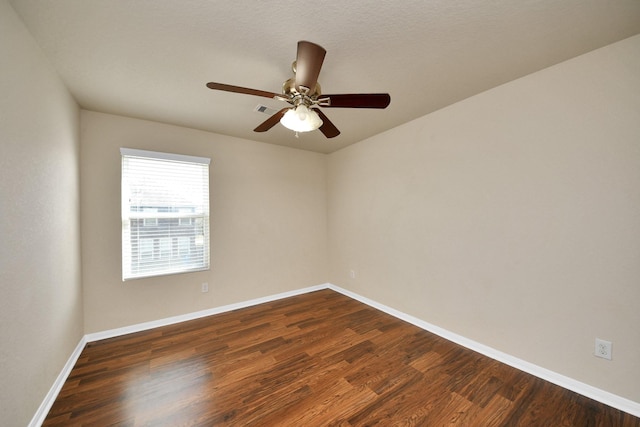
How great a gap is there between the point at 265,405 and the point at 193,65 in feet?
8.41

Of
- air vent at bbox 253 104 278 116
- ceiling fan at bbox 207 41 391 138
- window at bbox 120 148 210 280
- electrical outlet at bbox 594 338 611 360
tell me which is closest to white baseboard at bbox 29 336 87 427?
window at bbox 120 148 210 280

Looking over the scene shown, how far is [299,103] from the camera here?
1620 mm

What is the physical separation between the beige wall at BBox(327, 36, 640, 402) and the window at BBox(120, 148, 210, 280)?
2.63 meters

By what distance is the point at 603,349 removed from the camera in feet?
5.43

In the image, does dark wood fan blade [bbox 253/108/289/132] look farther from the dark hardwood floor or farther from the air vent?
the dark hardwood floor

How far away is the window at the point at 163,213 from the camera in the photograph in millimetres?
2709

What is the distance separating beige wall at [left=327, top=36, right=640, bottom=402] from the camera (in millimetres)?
1594

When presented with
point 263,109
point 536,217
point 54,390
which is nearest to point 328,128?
point 263,109

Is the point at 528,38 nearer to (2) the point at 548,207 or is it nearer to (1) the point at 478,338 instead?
(2) the point at 548,207

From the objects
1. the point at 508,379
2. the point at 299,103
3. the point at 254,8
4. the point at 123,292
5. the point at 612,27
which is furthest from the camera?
the point at 123,292

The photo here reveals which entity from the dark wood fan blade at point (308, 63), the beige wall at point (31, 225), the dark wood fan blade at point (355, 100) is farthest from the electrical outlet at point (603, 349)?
the beige wall at point (31, 225)

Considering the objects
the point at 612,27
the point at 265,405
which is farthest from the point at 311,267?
the point at 612,27

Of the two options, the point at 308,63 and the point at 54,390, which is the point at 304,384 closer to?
the point at 54,390

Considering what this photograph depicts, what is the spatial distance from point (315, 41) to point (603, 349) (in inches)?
115
